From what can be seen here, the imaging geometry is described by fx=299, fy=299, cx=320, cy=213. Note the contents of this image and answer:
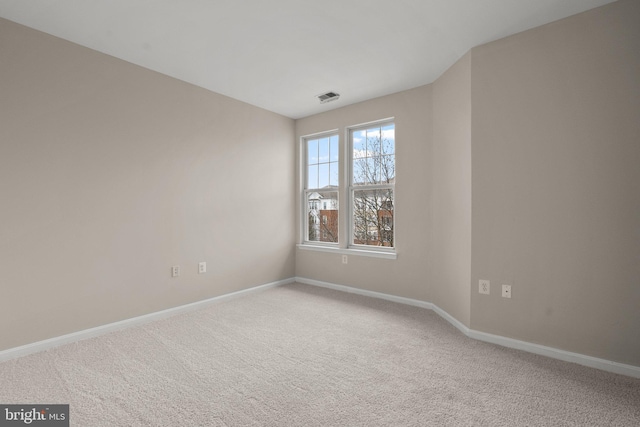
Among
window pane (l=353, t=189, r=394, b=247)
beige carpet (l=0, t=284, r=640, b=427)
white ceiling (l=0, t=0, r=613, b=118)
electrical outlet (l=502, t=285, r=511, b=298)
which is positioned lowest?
beige carpet (l=0, t=284, r=640, b=427)

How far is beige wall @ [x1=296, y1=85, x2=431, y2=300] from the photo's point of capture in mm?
3498

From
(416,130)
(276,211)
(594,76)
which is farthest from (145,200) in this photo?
(594,76)

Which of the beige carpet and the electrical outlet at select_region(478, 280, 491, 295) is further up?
the electrical outlet at select_region(478, 280, 491, 295)

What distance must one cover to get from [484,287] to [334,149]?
8.75 feet

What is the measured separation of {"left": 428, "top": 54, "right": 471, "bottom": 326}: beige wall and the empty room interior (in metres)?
0.02

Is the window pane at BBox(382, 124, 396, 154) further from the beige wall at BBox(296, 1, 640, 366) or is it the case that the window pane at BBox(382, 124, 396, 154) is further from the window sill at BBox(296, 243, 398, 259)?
the window sill at BBox(296, 243, 398, 259)

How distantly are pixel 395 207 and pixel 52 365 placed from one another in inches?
137

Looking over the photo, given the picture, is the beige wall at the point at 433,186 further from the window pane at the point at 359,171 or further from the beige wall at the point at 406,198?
the window pane at the point at 359,171

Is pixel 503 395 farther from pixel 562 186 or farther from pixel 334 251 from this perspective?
pixel 334 251

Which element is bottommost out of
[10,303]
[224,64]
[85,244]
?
[10,303]

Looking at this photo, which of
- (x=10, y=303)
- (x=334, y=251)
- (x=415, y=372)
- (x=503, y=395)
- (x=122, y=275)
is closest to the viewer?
(x=503, y=395)

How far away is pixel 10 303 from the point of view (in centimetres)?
227

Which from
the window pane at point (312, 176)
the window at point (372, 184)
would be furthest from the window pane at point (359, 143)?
the window pane at point (312, 176)

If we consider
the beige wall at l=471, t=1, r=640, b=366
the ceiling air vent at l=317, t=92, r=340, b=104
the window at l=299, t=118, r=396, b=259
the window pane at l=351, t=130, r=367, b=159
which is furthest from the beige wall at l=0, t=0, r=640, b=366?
the ceiling air vent at l=317, t=92, r=340, b=104
